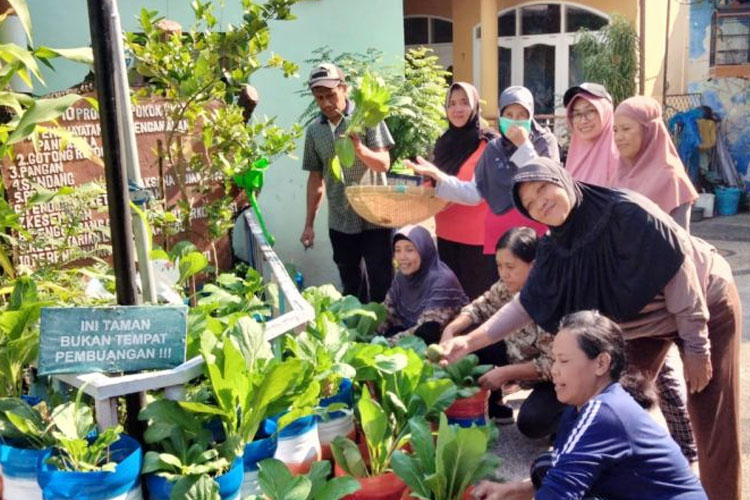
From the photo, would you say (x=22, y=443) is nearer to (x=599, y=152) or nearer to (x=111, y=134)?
(x=111, y=134)

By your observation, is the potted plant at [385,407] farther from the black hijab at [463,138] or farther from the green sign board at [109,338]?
the black hijab at [463,138]

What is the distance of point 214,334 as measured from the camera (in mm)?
2252

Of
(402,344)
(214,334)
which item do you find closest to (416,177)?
(402,344)

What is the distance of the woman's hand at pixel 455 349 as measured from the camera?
10.2ft

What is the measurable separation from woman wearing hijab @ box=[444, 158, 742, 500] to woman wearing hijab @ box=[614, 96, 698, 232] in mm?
475

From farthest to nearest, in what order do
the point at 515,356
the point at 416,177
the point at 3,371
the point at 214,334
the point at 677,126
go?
the point at 677,126 < the point at 416,177 < the point at 515,356 < the point at 214,334 < the point at 3,371

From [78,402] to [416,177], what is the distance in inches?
104

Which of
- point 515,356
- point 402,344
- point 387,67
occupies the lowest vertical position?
point 515,356

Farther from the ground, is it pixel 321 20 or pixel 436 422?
pixel 321 20

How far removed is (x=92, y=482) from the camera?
5.79ft

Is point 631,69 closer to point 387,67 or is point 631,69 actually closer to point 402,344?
point 387,67

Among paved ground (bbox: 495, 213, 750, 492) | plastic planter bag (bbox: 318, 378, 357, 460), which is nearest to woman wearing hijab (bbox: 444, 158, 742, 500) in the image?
paved ground (bbox: 495, 213, 750, 492)

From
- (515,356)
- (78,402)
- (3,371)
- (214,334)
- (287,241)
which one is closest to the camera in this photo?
(78,402)

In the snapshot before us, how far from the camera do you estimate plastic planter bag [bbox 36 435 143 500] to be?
176 centimetres
